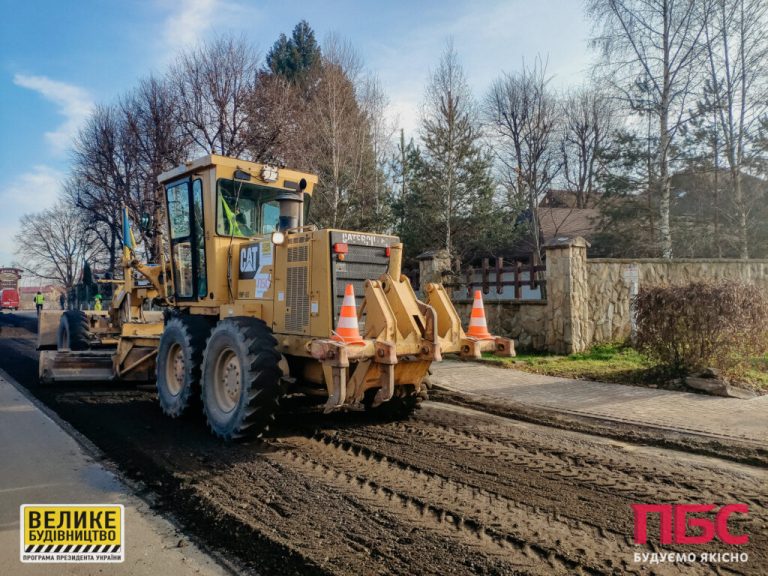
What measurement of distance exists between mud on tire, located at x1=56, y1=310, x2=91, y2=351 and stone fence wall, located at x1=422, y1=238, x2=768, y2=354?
879cm

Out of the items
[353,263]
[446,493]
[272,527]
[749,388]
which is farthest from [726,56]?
[272,527]

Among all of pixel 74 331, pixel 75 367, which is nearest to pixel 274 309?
pixel 75 367

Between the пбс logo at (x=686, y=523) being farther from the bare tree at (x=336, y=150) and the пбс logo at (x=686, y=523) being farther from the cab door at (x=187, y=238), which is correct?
the bare tree at (x=336, y=150)

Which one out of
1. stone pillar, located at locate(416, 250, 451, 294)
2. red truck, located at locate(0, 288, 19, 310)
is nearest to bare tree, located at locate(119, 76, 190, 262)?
stone pillar, located at locate(416, 250, 451, 294)

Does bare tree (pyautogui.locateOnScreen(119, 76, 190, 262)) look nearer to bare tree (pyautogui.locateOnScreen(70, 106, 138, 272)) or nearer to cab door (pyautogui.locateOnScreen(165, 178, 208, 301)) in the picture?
bare tree (pyautogui.locateOnScreen(70, 106, 138, 272))

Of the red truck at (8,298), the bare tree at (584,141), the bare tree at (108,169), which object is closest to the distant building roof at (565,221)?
the bare tree at (584,141)

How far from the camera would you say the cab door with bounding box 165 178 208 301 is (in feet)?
24.2

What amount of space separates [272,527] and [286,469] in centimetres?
126

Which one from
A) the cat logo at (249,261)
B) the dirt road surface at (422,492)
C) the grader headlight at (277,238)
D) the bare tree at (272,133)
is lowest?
the dirt road surface at (422,492)

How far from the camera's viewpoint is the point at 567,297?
38.9 feet

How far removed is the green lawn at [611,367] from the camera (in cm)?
912

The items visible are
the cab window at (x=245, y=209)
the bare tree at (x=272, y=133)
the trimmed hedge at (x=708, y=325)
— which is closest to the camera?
the cab window at (x=245, y=209)

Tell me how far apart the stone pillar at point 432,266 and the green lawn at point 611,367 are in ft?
11.8

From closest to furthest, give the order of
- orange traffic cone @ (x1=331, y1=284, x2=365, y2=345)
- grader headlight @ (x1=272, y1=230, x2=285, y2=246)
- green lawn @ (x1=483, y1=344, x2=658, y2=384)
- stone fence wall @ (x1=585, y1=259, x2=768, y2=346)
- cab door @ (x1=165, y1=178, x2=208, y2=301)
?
orange traffic cone @ (x1=331, y1=284, x2=365, y2=345) → grader headlight @ (x1=272, y1=230, x2=285, y2=246) → cab door @ (x1=165, y1=178, x2=208, y2=301) → green lawn @ (x1=483, y1=344, x2=658, y2=384) → stone fence wall @ (x1=585, y1=259, x2=768, y2=346)
